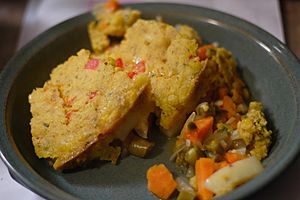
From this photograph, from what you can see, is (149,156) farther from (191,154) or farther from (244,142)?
(244,142)

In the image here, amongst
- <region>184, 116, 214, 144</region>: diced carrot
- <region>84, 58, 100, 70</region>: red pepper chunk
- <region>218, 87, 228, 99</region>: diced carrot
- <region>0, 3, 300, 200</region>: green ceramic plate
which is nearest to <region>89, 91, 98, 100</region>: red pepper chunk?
<region>84, 58, 100, 70</region>: red pepper chunk

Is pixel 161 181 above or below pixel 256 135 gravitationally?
below

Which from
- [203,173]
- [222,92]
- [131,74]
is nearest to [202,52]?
[222,92]

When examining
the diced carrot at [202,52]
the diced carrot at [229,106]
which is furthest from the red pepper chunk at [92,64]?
the diced carrot at [229,106]

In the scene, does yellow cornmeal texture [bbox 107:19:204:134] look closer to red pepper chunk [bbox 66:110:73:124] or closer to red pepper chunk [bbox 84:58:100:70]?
red pepper chunk [bbox 84:58:100:70]

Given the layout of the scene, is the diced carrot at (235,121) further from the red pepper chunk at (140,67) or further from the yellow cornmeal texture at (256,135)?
the red pepper chunk at (140,67)

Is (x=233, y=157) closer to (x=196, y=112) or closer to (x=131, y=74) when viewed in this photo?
(x=196, y=112)
